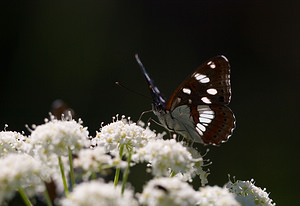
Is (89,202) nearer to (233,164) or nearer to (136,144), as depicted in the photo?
(136,144)

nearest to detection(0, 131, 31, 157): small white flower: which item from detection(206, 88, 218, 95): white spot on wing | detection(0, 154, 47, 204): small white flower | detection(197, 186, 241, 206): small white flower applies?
detection(0, 154, 47, 204): small white flower

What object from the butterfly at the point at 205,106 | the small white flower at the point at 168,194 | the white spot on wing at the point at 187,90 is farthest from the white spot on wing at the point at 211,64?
the small white flower at the point at 168,194

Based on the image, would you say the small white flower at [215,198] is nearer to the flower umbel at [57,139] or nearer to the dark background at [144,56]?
the flower umbel at [57,139]

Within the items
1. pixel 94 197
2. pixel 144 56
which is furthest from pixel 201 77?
pixel 144 56

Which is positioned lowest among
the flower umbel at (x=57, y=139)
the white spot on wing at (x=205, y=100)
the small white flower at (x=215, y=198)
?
the small white flower at (x=215, y=198)

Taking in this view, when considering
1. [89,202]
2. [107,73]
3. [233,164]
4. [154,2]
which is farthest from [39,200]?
[154,2]

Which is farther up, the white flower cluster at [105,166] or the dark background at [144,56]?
the dark background at [144,56]

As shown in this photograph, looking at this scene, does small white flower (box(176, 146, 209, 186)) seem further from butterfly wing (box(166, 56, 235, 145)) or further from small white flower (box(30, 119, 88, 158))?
small white flower (box(30, 119, 88, 158))

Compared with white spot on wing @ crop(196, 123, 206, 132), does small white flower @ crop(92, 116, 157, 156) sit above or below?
below

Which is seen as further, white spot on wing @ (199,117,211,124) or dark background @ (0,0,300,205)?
dark background @ (0,0,300,205)
